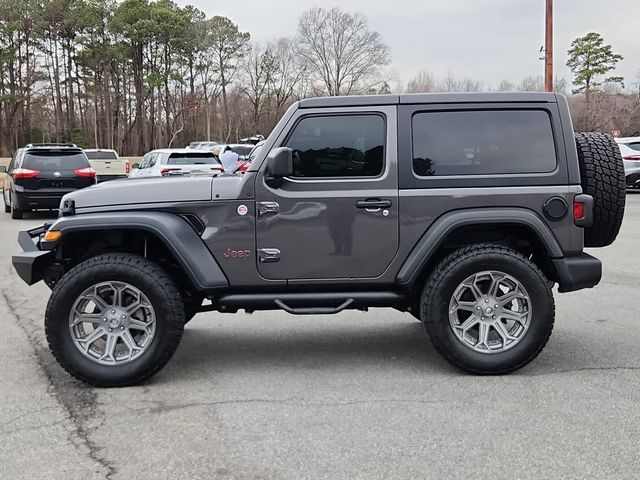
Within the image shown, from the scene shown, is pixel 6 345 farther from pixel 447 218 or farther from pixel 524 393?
pixel 524 393

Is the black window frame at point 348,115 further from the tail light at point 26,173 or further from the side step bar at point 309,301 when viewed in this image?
the tail light at point 26,173

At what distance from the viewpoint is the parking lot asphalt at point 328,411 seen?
11.4ft

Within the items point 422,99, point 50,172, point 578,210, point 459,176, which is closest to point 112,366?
point 459,176

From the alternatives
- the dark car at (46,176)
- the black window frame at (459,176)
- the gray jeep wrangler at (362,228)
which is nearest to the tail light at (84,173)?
the dark car at (46,176)

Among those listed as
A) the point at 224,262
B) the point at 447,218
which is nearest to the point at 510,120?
the point at 447,218

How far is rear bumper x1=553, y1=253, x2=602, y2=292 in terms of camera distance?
483 centimetres

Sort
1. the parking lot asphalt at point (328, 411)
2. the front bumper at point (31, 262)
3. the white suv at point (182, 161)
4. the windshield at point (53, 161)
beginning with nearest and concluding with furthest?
the parking lot asphalt at point (328, 411)
the front bumper at point (31, 262)
the windshield at point (53, 161)
the white suv at point (182, 161)

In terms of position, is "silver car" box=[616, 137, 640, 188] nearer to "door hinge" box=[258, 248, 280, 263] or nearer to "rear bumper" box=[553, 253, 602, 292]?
"rear bumper" box=[553, 253, 602, 292]

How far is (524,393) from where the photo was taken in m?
4.50

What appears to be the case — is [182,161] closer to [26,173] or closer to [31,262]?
[26,173]

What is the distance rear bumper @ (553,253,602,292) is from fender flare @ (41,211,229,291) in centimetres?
233

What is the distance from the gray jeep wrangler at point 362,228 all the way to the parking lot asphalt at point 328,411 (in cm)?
36

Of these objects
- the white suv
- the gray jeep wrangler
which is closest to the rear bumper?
the gray jeep wrangler

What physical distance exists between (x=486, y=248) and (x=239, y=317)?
2865 millimetres
